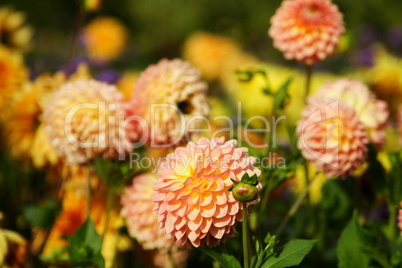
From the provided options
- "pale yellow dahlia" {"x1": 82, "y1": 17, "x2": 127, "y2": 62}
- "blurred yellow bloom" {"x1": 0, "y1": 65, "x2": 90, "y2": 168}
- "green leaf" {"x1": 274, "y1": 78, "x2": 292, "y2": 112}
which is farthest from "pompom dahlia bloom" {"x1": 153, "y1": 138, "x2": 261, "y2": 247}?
"pale yellow dahlia" {"x1": 82, "y1": 17, "x2": 127, "y2": 62}

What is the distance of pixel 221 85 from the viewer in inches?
173

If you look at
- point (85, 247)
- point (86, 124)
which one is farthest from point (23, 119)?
point (85, 247)

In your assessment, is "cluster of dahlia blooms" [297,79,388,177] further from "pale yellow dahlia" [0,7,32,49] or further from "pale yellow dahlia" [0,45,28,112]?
"pale yellow dahlia" [0,7,32,49]

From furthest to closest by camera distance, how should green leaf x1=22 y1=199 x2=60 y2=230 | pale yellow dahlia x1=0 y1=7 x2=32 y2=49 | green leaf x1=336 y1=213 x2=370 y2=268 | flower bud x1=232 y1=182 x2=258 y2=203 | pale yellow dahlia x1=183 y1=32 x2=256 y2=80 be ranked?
pale yellow dahlia x1=183 y1=32 x2=256 y2=80, pale yellow dahlia x1=0 y1=7 x2=32 y2=49, green leaf x1=22 y1=199 x2=60 y2=230, green leaf x1=336 y1=213 x2=370 y2=268, flower bud x1=232 y1=182 x2=258 y2=203

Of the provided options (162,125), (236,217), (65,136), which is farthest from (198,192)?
(65,136)

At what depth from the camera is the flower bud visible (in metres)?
0.79

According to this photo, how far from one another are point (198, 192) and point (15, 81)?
103 cm

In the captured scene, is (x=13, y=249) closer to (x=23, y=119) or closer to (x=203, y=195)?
(x=23, y=119)

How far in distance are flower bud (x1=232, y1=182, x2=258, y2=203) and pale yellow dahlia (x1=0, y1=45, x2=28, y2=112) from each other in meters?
1.07

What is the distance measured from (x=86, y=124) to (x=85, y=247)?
24 centimetres

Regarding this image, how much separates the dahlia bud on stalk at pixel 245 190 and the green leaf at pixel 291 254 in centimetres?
14

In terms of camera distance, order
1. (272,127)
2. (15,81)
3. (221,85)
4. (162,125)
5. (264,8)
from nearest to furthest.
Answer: (162,125), (272,127), (15,81), (221,85), (264,8)

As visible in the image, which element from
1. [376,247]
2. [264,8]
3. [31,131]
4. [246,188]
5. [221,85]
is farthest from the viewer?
[264,8]

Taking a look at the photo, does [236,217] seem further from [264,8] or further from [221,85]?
[264,8]
